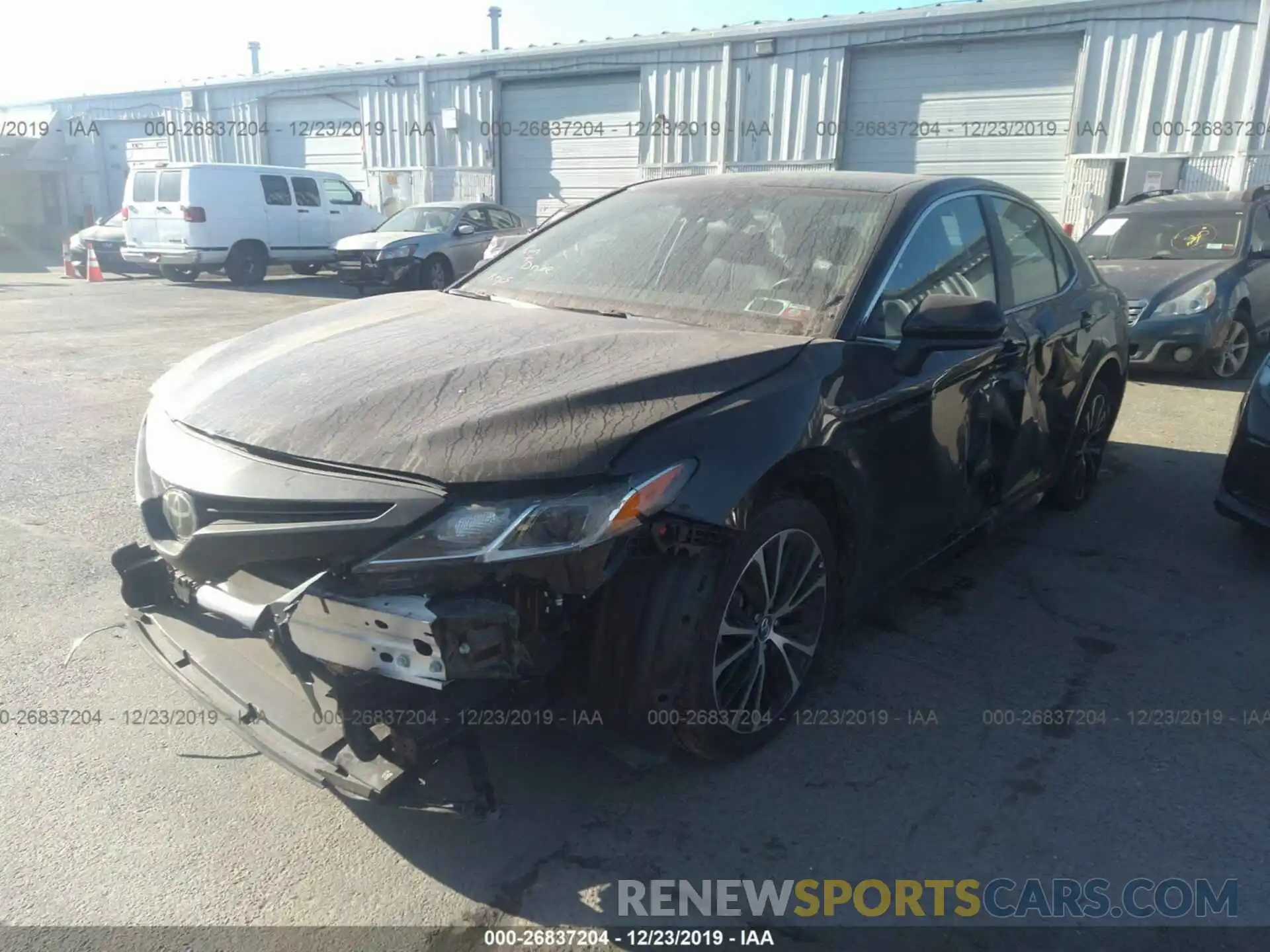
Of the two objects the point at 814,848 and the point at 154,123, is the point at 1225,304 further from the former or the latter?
the point at 154,123

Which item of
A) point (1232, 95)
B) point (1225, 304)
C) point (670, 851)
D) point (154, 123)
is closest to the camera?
point (670, 851)

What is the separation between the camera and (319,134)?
23.9 metres

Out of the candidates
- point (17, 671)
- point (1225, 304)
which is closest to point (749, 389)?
point (17, 671)

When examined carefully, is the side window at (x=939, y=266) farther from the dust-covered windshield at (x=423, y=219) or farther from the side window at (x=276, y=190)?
the side window at (x=276, y=190)

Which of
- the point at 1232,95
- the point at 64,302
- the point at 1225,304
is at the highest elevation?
the point at 1232,95

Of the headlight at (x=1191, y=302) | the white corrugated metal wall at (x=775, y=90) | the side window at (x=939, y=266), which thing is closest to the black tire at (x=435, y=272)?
the white corrugated metal wall at (x=775, y=90)

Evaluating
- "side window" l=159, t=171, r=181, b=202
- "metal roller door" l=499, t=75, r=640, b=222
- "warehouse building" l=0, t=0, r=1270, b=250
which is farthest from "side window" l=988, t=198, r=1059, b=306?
"metal roller door" l=499, t=75, r=640, b=222

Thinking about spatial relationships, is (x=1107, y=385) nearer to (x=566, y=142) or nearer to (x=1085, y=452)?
(x=1085, y=452)

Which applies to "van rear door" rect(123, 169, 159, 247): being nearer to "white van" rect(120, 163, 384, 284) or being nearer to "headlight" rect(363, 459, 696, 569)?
"white van" rect(120, 163, 384, 284)

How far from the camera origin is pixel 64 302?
13953 mm

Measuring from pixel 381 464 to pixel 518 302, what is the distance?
1488mm

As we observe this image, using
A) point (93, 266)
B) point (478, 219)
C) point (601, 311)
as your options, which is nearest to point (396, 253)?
point (478, 219)

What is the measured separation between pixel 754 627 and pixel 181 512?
1.53 metres

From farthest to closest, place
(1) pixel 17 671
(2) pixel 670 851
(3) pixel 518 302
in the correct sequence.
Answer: (3) pixel 518 302 < (1) pixel 17 671 < (2) pixel 670 851
